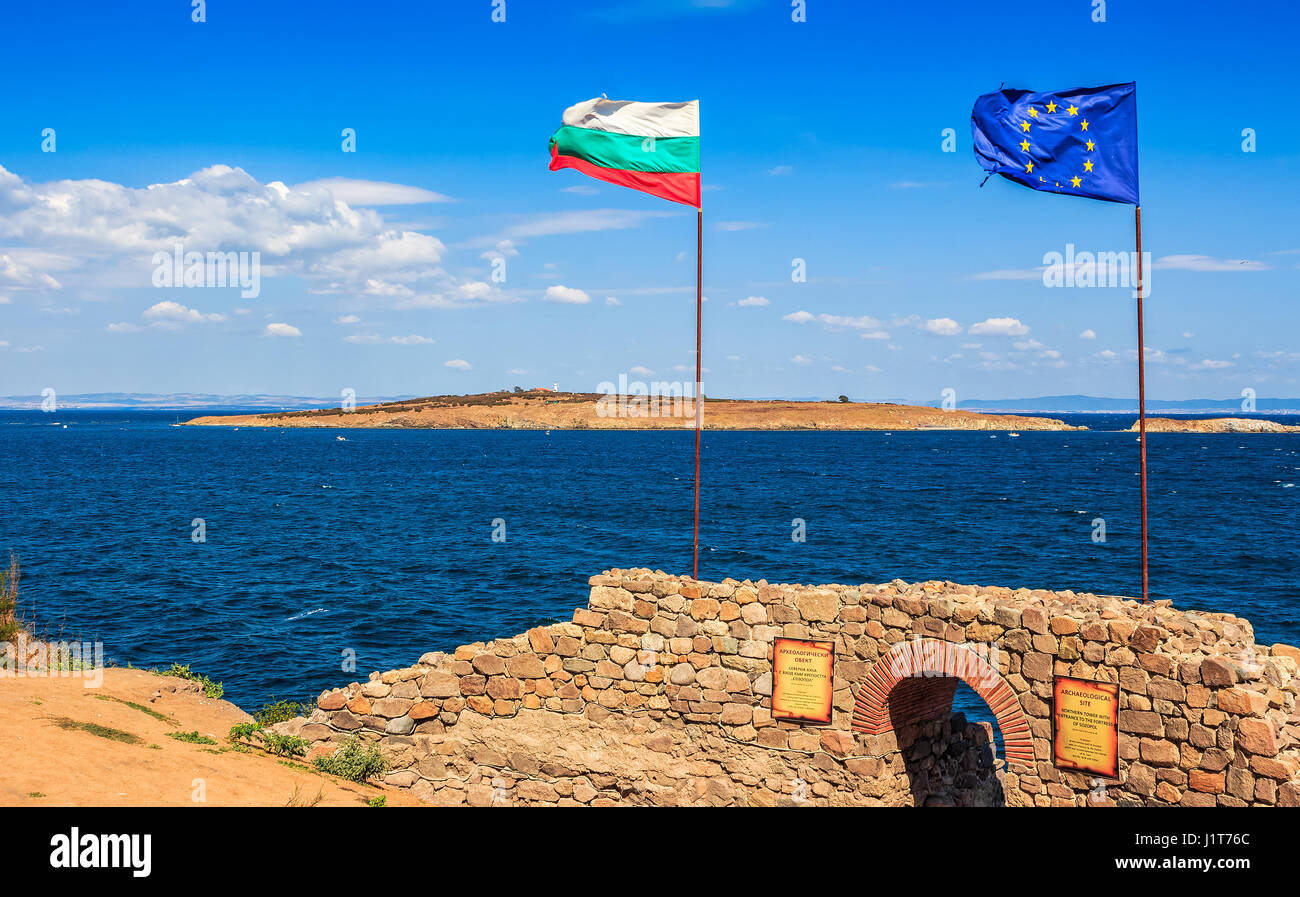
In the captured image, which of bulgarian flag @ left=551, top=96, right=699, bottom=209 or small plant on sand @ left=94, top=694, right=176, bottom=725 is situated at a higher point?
bulgarian flag @ left=551, top=96, right=699, bottom=209

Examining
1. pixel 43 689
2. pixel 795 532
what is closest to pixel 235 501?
pixel 795 532

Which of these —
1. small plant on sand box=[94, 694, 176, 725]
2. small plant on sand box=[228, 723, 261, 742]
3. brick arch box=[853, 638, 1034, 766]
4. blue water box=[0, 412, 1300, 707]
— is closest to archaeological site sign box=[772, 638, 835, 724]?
brick arch box=[853, 638, 1034, 766]

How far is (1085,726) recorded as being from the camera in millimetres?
12930

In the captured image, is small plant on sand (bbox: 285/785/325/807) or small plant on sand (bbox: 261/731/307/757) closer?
small plant on sand (bbox: 285/785/325/807)

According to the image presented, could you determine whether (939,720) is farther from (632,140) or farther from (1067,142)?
(632,140)

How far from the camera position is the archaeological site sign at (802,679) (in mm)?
14828

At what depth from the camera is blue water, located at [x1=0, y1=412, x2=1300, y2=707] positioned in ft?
108

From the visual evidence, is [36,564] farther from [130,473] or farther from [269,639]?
[130,473]

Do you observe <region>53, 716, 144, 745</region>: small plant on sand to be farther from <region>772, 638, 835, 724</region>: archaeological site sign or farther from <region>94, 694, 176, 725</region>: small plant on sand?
<region>772, 638, 835, 724</region>: archaeological site sign

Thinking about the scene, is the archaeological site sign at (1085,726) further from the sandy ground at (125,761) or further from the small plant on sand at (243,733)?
the small plant on sand at (243,733)

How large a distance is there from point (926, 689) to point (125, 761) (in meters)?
12.4

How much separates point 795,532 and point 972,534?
10.1 m

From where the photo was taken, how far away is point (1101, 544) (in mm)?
50969

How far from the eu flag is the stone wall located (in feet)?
20.8
